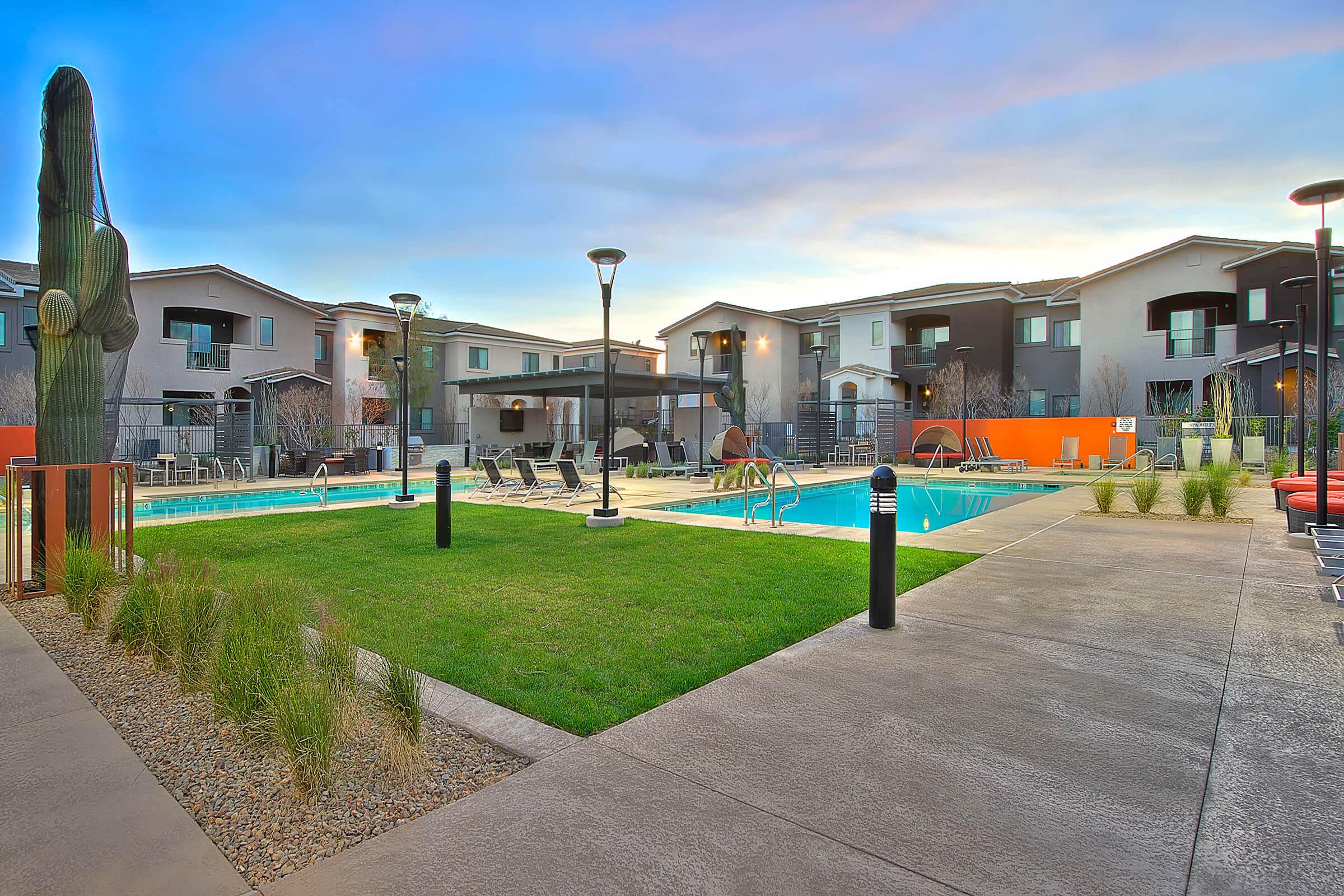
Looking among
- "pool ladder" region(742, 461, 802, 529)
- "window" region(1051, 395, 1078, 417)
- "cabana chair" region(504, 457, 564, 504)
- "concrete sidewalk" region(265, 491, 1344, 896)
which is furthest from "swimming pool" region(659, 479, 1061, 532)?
"window" region(1051, 395, 1078, 417)

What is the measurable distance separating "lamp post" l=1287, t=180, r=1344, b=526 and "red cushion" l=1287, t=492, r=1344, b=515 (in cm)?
8

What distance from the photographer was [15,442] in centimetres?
1938

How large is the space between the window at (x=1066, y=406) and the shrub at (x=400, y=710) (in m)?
35.9

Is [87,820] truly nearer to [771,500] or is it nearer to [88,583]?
[88,583]

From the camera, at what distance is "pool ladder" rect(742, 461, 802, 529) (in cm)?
1055

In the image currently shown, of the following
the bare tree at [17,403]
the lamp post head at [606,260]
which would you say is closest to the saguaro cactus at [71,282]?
the lamp post head at [606,260]

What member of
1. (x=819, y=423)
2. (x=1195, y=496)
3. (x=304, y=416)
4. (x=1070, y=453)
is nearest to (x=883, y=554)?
(x=1195, y=496)

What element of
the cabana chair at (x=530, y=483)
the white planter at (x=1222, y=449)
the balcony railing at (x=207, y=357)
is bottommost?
the cabana chair at (x=530, y=483)

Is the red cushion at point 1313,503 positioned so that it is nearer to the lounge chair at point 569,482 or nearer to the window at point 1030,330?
the lounge chair at point 569,482

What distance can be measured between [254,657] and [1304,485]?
485 inches

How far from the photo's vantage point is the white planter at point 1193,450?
20.7 m

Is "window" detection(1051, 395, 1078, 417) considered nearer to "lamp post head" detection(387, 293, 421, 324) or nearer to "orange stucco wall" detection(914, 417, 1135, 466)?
"orange stucco wall" detection(914, 417, 1135, 466)

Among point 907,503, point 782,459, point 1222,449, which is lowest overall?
point 907,503

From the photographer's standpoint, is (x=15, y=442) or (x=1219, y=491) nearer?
(x=1219, y=491)
